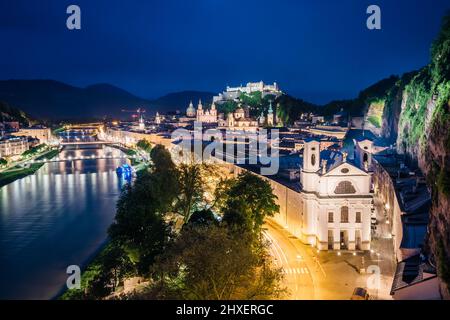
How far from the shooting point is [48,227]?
1994cm

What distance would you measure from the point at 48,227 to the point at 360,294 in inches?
572

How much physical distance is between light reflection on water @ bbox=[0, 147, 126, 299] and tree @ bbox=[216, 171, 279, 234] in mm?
5650

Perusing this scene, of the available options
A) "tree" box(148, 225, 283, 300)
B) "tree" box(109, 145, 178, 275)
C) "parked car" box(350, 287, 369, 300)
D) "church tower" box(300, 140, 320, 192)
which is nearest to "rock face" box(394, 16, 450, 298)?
"parked car" box(350, 287, 369, 300)

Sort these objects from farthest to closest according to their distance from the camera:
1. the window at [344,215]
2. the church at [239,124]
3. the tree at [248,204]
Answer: the church at [239,124] < the window at [344,215] < the tree at [248,204]

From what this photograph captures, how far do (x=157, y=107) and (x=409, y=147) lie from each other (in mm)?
150685

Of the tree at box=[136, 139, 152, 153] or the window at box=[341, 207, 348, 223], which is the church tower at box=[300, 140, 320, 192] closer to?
the window at box=[341, 207, 348, 223]

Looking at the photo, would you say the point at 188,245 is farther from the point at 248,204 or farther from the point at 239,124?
the point at 239,124

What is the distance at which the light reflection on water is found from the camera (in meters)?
14.2

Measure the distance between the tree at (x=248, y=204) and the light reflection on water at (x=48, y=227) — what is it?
565cm

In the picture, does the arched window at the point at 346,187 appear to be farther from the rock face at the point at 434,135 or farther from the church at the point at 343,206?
the rock face at the point at 434,135

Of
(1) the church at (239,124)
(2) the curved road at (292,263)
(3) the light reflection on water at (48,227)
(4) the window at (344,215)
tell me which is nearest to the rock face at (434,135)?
(4) the window at (344,215)

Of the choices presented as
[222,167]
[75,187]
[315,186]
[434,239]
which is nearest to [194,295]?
[434,239]

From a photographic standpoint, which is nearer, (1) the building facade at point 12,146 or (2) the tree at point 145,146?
(1) the building facade at point 12,146

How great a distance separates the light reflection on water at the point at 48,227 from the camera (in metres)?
14.2
